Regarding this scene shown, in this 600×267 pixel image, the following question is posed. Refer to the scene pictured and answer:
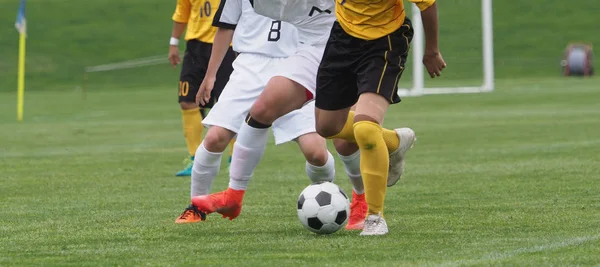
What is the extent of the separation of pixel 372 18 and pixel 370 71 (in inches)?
11.9

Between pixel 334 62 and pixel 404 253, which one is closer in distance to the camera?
pixel 404 253

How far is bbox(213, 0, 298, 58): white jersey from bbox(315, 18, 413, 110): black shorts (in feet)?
3.56

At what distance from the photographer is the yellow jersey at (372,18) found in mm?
6203

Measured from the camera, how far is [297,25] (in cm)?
708

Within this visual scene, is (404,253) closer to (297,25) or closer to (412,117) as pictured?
(297,25)

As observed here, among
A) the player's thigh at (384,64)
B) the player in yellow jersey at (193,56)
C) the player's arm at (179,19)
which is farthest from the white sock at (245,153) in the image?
the player's arm at (179,19)

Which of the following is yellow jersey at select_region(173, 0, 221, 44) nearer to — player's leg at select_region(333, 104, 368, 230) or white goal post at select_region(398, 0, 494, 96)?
player's leg at select_region(333, 104, 368, 230)

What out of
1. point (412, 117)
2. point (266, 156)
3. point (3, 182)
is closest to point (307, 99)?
point (3, 182)

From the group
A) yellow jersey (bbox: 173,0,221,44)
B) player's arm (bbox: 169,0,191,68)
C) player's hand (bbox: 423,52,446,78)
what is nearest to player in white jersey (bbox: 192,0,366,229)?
player's hand (bbox: 423,52,446,78)

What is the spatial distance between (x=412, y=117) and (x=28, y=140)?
23.1ft

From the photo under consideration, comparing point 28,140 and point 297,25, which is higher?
point 297,25

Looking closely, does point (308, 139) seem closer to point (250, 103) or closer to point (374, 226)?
point (250, 103)

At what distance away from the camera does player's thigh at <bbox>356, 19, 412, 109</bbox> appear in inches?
240

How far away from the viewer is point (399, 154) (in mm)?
6730
